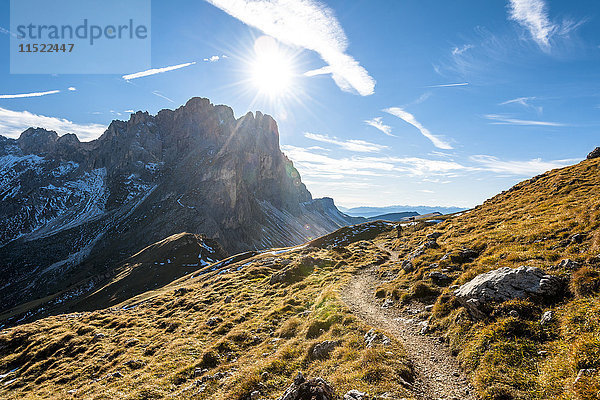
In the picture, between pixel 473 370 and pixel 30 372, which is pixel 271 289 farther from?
pixel 30 372

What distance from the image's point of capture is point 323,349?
14336 mm

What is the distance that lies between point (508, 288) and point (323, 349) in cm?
1103

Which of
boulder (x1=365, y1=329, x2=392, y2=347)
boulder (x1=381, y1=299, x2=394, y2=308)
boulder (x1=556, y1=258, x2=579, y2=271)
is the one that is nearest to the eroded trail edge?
boulder (x1=381, y1=299, x2=394, y2=308)

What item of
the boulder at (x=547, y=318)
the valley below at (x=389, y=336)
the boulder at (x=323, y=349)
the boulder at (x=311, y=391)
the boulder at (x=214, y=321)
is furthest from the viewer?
the boulder at (x=214, y=321)

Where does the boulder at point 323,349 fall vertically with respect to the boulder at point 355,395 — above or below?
below

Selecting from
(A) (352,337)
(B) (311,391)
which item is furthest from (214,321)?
(B) (311,391)

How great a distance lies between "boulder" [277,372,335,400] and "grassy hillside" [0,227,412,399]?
0.80m

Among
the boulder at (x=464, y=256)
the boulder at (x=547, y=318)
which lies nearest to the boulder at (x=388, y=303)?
the boulder at (x=464, y=256)

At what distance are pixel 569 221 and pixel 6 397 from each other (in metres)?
56.1

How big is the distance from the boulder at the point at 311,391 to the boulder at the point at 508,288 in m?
9.44

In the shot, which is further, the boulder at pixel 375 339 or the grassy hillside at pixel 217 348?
the boulder at pixel 375 339

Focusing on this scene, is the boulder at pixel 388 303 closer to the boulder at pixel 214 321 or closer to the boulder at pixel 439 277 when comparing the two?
the boulder at pixel 439 277

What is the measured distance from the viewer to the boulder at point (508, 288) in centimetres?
1275

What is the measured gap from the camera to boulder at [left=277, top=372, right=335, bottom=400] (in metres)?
9.45
